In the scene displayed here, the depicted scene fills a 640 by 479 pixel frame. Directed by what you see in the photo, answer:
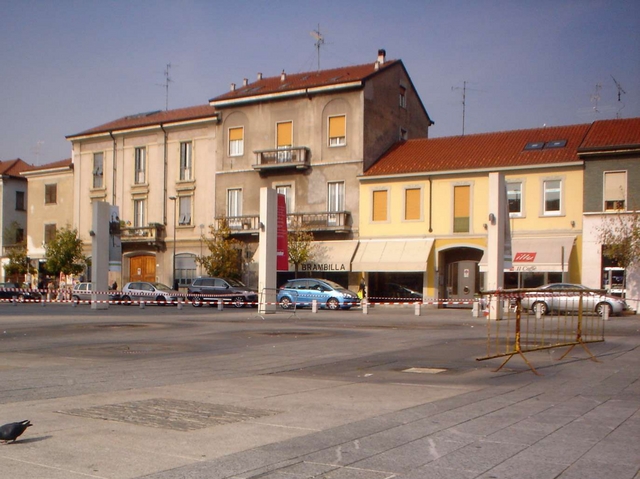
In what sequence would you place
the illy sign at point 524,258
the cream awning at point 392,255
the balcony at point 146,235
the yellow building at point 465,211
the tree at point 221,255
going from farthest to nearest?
the balcony at point 146,235
the tree at point 221,255
the cream awning at point 392,255
the yellow building at point 465,211
the illy sign at point 524,258

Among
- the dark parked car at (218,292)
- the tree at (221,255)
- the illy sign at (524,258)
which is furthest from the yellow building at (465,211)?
the tree at (221,255)

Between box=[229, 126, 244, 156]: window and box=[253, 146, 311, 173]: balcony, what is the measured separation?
195 centimetres

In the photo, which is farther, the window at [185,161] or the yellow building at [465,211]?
the window at [185,161]

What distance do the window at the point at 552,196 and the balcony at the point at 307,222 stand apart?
1189cm

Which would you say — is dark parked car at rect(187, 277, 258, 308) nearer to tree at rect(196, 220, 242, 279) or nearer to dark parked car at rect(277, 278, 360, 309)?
dark parked car at rect(277, 278, 360, 309)

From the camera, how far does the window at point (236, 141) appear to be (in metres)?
50.6

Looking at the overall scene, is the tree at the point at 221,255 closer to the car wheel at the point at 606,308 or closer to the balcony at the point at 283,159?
the balcony at the point at 283,159

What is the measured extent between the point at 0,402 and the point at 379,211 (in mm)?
37109

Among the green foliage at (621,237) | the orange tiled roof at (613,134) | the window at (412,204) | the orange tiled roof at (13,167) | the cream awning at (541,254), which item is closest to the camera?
the green foliage at (621,237)

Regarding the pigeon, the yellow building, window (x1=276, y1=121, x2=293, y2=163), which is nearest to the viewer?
the pigeon

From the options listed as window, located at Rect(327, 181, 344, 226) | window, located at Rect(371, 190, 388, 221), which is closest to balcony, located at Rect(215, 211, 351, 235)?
window, located at Rect(327, 181, 344, 226)

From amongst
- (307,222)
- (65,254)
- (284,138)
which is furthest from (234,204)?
(65,254)

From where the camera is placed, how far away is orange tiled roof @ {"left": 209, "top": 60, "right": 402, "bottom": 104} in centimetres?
4725

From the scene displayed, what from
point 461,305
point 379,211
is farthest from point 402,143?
point 461,305
